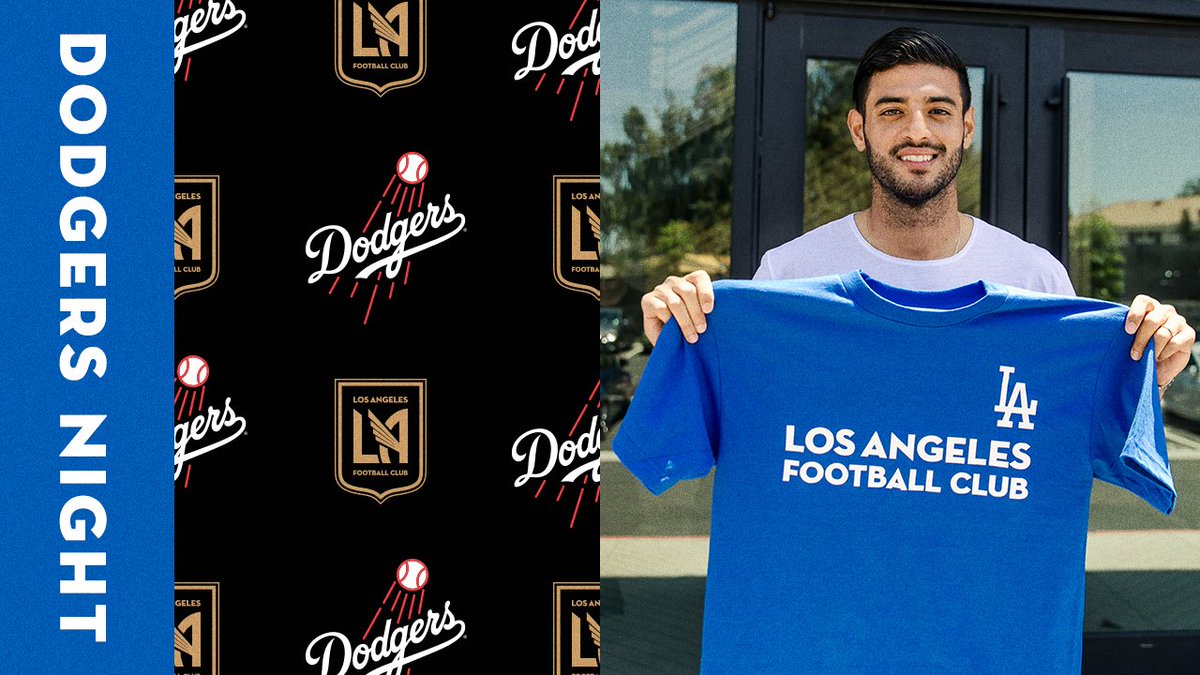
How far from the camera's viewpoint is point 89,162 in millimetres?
2607

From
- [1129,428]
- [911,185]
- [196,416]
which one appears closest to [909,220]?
[911,185]

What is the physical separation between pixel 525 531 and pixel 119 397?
3.49ft

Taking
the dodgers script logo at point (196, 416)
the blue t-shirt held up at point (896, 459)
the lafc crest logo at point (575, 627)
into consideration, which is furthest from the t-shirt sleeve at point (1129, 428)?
the dodgers script logo at point (196, 416)

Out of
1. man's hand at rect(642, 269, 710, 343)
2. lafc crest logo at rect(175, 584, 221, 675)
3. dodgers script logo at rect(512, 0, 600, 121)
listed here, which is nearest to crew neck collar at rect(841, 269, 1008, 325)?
man's hand at rect(642, 269, 710, 343)

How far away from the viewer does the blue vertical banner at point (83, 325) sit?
260 cm

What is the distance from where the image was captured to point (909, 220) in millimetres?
1799

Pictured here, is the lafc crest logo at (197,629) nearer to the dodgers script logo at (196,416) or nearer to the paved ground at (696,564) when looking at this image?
the dodgers script logo at (196,416)

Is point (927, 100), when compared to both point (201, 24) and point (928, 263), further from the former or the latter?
point (201, 24)

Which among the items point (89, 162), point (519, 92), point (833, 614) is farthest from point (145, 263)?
point (833, 614)

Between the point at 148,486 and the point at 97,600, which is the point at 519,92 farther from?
the point at 97,600

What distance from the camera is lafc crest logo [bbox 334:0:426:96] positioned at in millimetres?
2701

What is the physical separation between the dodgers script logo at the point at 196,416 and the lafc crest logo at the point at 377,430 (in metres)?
0.27

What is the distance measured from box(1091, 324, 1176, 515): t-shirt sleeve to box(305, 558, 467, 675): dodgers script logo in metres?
1.73

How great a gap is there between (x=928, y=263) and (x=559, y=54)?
50.3 inches
